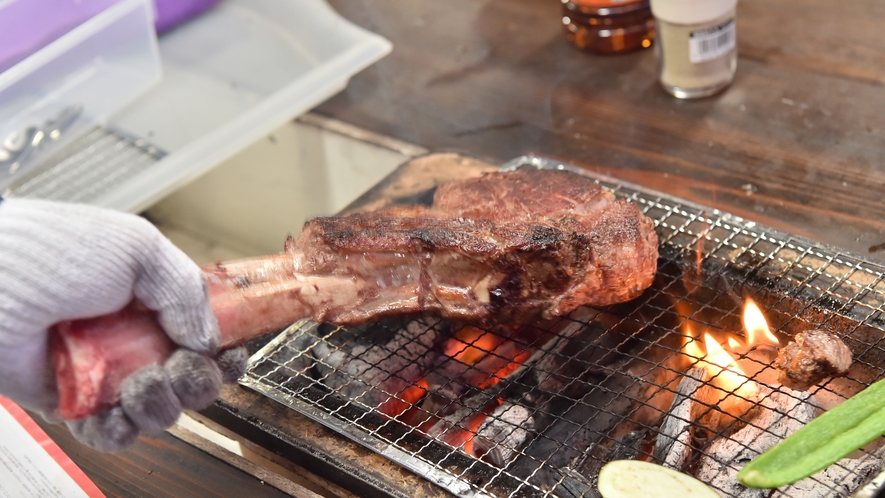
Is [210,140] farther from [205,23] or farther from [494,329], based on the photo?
[494,329]

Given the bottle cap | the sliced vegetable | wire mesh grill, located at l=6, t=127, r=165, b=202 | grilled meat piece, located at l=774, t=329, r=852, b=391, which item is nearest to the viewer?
the sliced vegetable

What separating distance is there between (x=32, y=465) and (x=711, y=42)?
280 centimetres

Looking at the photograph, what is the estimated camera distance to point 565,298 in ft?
6.95

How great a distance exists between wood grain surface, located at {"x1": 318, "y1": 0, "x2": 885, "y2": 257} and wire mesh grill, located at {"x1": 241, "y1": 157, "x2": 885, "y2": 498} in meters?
0.40

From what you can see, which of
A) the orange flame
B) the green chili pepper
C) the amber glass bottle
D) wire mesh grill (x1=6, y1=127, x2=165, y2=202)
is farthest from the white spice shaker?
wire mesh grill (x1=6, y1=127, x2=165, y2=202)

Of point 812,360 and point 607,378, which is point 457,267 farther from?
point 812,360

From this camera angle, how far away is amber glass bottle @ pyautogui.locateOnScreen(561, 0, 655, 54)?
362 cm

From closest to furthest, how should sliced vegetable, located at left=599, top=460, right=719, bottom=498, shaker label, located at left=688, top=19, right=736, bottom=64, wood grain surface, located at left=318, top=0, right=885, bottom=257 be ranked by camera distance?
1. sliced vegetable, located at left=599, top=460, right=719, bottom=498
2. wood grain surface, located at left=318, top=0, right=885, bottom=257
3. shaker label, located at left=688, top=19, right=736, bottom=64

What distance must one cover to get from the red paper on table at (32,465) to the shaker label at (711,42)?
2636 mm

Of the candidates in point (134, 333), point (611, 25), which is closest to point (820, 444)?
point (134, 333)

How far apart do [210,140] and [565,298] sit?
200cm

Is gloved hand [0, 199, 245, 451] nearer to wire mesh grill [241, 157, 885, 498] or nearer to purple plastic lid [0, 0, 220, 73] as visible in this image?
wire mesh grill [241, 157, 885, 498]

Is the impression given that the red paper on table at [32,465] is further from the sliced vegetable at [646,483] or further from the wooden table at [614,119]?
the sliced vegetable at [646,483]

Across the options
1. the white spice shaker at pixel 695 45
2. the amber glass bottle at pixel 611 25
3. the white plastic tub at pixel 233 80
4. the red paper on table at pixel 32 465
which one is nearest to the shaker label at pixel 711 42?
the white spice shaker at pixel 695 45
